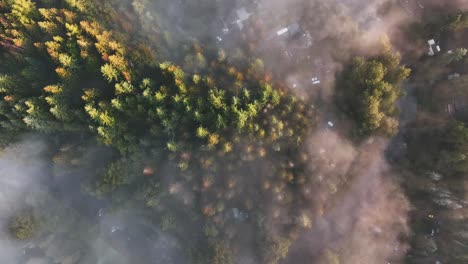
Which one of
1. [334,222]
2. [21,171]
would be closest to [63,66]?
[21,171]

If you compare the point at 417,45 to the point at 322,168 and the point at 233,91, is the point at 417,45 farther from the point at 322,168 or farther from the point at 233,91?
the point at 233,91

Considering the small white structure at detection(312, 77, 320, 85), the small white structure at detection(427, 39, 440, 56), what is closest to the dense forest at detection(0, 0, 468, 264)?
the small white structure at detection(312, 77, 320, 85)

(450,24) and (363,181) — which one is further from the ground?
(450,24)

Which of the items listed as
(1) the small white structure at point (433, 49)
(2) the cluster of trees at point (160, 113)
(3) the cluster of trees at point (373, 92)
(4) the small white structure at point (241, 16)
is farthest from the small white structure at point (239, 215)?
(1) the small white structure at point (433, 49)

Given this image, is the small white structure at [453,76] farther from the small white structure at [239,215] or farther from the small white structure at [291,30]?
the small white structure at [239,215]

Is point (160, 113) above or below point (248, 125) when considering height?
above

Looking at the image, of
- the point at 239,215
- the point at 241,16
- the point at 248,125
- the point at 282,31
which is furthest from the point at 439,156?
the point at 241,16

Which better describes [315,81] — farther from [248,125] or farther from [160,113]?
[160,113]
